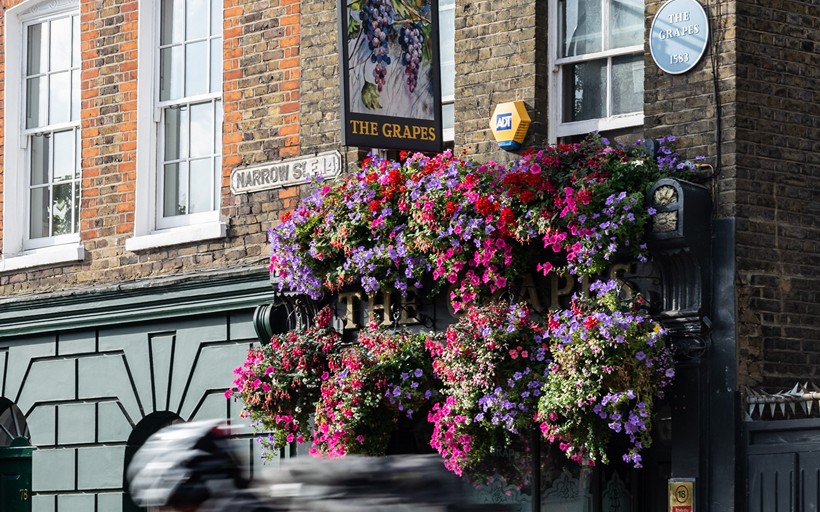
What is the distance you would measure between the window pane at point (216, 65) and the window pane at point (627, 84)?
402 cm

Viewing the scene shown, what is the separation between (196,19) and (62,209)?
7.94ft

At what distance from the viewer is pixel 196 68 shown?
14453 mm

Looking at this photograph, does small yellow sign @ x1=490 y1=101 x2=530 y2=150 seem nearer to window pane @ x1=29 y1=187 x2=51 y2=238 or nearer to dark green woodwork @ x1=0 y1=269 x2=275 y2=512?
dark green woodwork @ x1=0 y1=269 x2=275 y2=512

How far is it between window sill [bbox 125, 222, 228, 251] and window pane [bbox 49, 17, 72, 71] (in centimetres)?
219

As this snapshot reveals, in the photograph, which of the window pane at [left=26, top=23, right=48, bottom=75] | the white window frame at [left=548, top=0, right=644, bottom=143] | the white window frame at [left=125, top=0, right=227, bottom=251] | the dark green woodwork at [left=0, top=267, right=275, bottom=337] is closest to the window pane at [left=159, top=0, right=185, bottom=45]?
the white window frame at [left=125, top=0, right=227, bottom=251]

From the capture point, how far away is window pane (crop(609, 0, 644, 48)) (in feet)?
38.0

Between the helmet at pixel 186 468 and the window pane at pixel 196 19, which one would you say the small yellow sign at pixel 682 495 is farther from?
the window pane at pixel 196 19

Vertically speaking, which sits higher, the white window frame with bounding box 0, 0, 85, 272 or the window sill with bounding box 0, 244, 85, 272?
the white window frame with bounding box 0, 0, 85, 272

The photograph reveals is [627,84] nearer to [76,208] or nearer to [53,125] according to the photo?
[76,208]

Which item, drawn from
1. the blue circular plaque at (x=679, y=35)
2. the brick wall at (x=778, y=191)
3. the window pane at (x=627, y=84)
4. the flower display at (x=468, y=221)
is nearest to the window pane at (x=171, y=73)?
the flower display at (x=468, y=221)

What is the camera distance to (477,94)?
12242mm

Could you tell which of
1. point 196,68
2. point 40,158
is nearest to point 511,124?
point 196,68

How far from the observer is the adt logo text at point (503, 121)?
39.0 feet

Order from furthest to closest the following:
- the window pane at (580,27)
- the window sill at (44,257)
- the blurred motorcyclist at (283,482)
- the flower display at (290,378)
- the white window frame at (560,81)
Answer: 1. the window sill at (44,257)
2. the flower display at (290,378)
3. the window pane at (580,27)
4. the white window frame at (560,81)
5. the blurred motorcyclist at (283,482)
